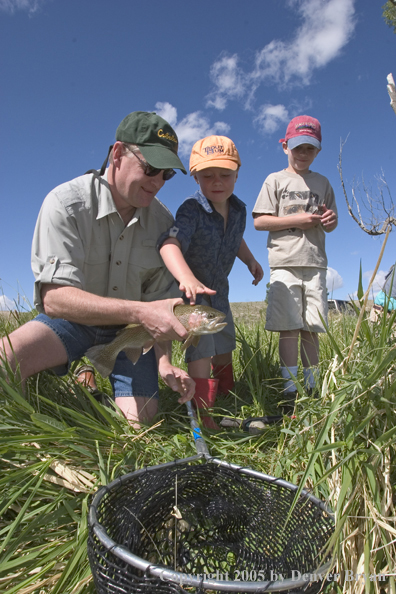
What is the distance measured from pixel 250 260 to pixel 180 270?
144cm

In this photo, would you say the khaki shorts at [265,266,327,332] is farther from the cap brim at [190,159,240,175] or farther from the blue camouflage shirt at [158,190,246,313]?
the cap brim at [190,159,240,175]

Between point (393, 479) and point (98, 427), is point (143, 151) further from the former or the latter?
point (393, 479)

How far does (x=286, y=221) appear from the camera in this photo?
3.94 meters

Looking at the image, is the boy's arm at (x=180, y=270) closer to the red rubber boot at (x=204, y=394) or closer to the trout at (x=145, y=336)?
the trout at (x=145, y=336)

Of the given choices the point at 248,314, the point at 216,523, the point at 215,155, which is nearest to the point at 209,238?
the point at 215,155

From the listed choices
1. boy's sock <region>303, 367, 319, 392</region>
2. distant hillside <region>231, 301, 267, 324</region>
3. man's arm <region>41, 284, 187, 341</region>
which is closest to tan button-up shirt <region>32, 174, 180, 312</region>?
man's arm <region>41, 284, 187, 341</region>

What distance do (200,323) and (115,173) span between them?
147cm

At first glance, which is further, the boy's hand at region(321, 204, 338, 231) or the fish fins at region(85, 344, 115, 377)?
the boy's hand at region(321, 204, 338, 231)

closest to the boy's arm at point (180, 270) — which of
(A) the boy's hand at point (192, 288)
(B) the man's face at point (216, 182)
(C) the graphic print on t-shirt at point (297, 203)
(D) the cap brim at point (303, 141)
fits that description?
(A) the boy's hand at point (192, 288)

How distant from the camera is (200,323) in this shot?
276 cm

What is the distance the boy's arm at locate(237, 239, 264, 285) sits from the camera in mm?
4191

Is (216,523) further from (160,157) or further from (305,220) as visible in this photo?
(305,220)

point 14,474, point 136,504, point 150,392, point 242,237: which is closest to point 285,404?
point 150,392

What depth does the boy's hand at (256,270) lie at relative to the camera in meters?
4.16
